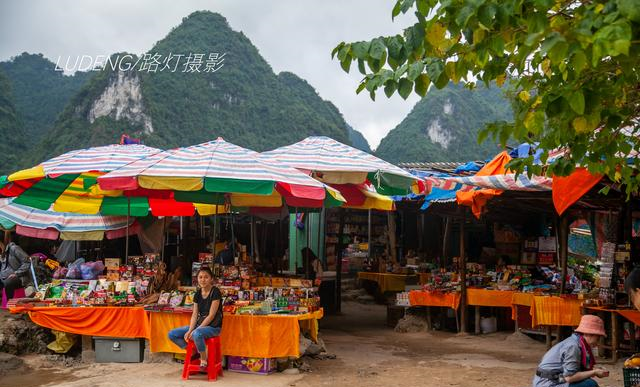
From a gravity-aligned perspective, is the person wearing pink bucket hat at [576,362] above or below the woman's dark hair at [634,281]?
below

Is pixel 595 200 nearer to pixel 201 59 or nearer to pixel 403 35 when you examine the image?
pixel 403 35

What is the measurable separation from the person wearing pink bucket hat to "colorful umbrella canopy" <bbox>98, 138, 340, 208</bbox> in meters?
3.68

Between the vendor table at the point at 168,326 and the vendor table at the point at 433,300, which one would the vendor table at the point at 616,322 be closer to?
the vendor table at the point at 433,300

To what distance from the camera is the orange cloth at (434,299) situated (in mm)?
11055

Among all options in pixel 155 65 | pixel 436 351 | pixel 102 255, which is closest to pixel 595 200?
pixel 436 351

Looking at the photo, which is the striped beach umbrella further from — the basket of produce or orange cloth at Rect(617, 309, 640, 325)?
the basket of produce

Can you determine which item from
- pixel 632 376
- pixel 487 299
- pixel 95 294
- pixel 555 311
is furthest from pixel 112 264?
pixel 632 376

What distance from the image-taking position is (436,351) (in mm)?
9656

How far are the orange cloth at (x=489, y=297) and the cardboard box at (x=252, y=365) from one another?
4393mm

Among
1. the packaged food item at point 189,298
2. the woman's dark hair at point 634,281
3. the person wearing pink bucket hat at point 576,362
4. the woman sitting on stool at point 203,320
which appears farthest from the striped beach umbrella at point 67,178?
the woman's dark hair at point 634,281

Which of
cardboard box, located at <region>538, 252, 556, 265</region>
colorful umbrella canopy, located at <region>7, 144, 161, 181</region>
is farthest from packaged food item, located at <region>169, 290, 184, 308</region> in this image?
cardboard box, located at <region>538, 252, 556, 265</region>

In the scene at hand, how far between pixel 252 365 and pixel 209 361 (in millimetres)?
581

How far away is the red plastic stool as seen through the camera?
23.9 feet

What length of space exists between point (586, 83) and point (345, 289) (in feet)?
49.0
